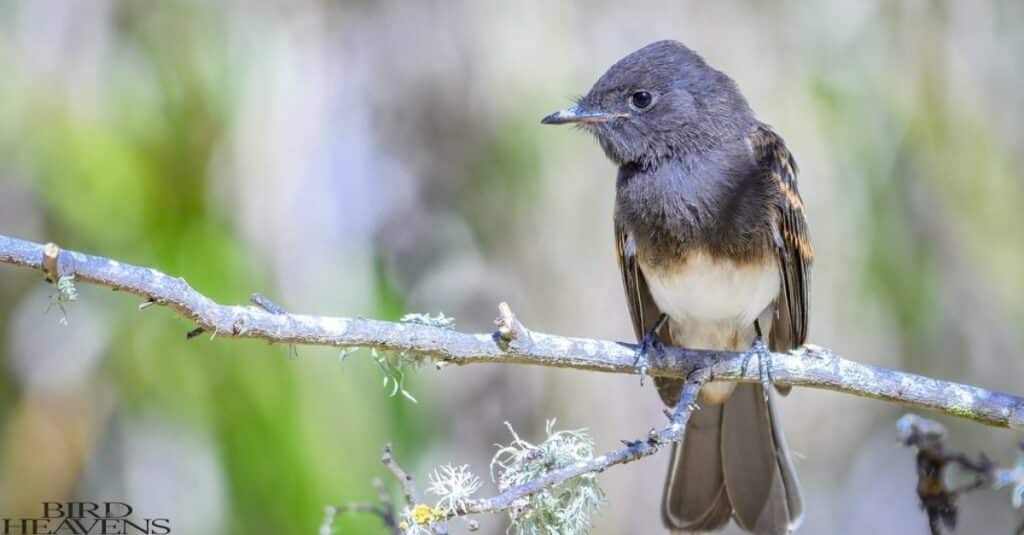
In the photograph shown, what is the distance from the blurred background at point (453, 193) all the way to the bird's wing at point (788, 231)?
0.57 meters

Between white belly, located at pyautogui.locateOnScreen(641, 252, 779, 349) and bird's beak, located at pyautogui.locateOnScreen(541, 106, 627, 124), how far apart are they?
56 centimetres

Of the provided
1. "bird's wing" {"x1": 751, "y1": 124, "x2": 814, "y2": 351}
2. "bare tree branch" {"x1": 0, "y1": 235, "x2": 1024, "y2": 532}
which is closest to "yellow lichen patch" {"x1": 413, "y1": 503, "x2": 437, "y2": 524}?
"bare tree branch" {"x1": 0, "y1": 235, "x2": 1024, "y2": 532}

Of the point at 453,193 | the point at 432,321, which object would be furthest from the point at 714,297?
the point at 432,321

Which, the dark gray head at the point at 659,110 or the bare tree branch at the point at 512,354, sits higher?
the dark gray head at the point at 659,110

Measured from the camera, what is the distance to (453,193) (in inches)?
204

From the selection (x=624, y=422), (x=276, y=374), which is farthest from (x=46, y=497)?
(x=624, y=422)

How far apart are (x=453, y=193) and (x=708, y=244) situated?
1422 millimetres

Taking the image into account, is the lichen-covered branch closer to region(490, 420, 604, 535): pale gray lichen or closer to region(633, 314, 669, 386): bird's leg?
region(633, 314, 669, 386): bird's leg

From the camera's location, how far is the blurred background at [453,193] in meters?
4.46

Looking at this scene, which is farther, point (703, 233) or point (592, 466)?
point (703, 233)

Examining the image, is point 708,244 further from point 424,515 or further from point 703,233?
point 424,515

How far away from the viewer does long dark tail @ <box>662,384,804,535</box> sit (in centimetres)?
445

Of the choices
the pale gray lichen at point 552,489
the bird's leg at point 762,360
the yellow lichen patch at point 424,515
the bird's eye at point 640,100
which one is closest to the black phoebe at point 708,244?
the bird's eye at point 640,100

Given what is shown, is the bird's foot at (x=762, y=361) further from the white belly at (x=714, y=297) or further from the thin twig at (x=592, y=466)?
the thin twig at (x=592, y=466)
